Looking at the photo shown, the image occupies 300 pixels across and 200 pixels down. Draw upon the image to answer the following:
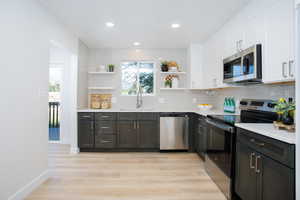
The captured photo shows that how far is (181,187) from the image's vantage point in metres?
2.39

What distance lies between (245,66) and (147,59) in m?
2.72

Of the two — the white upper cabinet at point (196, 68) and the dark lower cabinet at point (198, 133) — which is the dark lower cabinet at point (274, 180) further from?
the white upper cabinet at point (196, 68)

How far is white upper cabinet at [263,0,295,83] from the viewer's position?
1.63 metres

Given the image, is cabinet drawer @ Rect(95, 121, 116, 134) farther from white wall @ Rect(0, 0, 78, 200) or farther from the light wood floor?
white wall @ Rect(0, 0, 78, 200)

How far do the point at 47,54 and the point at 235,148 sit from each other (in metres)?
2.84

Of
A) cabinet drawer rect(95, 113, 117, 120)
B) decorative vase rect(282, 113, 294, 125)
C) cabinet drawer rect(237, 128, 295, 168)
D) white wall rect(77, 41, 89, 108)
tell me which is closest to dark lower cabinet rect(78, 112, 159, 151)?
cabinet drawer rect(95, 113, 117, 120)

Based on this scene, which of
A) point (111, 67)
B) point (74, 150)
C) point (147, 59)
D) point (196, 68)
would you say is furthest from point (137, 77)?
point (74, 150)

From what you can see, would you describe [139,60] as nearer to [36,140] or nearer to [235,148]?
[36,140]

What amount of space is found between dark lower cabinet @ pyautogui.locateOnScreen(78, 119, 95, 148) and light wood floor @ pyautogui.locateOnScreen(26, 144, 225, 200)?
27 centimetres

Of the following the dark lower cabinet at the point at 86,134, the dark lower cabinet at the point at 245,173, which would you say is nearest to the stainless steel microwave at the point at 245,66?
the dark lower cabinet at the point at 245,173

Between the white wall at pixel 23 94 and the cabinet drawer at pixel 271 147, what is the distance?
2.45 meters

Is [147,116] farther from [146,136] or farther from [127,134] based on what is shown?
[127,134]

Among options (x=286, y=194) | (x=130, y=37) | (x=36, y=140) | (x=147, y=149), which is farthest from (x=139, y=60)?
(x=286, y=194)

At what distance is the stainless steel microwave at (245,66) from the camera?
81.3 inches
